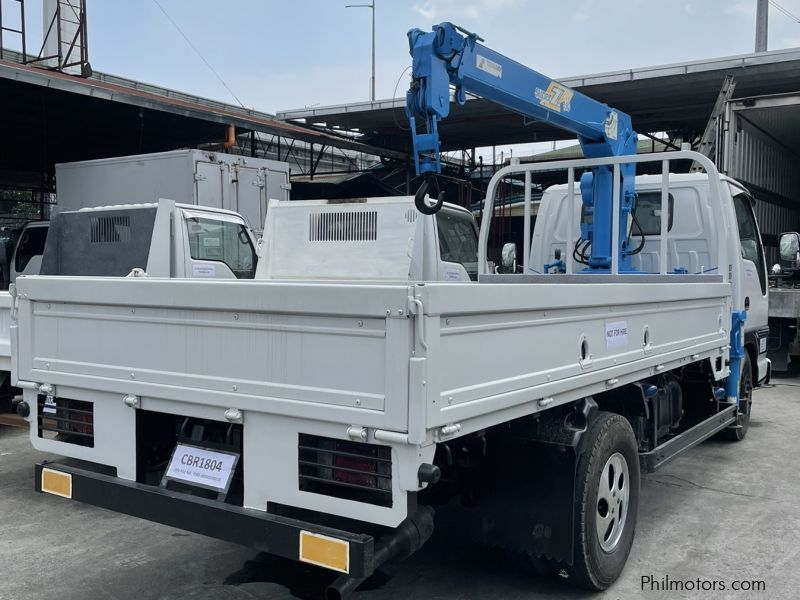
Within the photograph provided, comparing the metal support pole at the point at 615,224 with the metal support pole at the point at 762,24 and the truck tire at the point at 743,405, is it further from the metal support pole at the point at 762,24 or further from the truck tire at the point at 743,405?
the metal support pole at the point at 762,24

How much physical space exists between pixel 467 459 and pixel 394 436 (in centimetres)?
97

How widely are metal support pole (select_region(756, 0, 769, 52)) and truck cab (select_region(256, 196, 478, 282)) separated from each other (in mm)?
15227

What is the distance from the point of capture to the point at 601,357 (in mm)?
3594

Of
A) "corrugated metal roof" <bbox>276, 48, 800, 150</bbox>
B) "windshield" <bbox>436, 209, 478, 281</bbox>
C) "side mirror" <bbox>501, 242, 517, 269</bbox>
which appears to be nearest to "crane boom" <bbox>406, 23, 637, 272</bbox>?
"side mirror" <bbox>501, 242, 517, 269</bbox>

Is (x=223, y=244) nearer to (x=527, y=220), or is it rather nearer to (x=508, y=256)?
(x=508, y=256)

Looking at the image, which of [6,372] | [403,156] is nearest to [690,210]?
[6,372]

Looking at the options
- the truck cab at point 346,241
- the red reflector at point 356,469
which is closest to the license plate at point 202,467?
the red reflector at point 356,469

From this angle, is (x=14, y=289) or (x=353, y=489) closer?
(x=353, y=489)

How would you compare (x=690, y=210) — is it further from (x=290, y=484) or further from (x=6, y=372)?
(x=6, y=372)

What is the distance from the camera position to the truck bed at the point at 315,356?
2.50 meters

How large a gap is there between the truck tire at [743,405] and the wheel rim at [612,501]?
3026 millimetres

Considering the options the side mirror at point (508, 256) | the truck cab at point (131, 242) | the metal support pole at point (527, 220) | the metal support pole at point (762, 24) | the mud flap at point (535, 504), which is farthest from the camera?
the metal support pole at point (762, 24)

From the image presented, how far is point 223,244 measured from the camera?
8.45m

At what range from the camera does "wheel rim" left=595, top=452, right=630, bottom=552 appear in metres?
3.58
